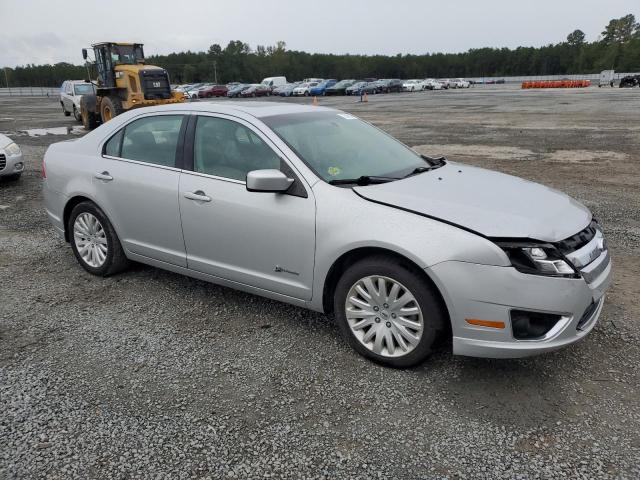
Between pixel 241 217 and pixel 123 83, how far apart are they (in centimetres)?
1712

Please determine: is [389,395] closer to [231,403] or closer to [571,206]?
[231,403]

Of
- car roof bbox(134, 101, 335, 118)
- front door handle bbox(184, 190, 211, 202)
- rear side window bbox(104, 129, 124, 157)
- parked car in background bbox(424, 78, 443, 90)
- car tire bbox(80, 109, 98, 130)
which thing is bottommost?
parked car in background bbox(424, 78, 443, 90)

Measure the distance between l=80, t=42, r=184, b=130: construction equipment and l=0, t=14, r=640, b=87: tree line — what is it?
298ft

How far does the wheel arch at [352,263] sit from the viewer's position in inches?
123

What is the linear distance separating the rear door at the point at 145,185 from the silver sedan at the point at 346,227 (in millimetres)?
13

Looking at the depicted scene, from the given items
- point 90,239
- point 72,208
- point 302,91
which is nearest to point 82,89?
point 72,208

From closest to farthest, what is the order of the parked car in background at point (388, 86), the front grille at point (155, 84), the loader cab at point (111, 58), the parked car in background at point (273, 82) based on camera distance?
the front grille at point (155, 84), the loader cab at point (111, 58), the parked car in background at point (388, 86), the parked car in background at point (273, 82)

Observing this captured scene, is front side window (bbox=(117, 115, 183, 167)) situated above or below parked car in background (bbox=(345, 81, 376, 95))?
above

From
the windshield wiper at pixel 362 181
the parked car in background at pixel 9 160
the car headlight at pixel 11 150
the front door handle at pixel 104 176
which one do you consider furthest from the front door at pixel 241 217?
the car headlight at pixel 11 150

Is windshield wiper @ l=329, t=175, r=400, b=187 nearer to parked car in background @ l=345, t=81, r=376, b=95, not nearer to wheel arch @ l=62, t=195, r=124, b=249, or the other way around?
wheel arch @ l=62, t=195, r=124, b=249

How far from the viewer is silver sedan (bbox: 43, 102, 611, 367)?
2.99 m

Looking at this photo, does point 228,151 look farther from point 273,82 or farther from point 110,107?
point 273,82

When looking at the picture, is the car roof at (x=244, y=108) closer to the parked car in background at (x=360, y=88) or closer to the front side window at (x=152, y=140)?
the front side window at (x=152, y=140)

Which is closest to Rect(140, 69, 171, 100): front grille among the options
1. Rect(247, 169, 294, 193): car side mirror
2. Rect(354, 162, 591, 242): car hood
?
Rect(247, 169, 294, 193): car side mirror
